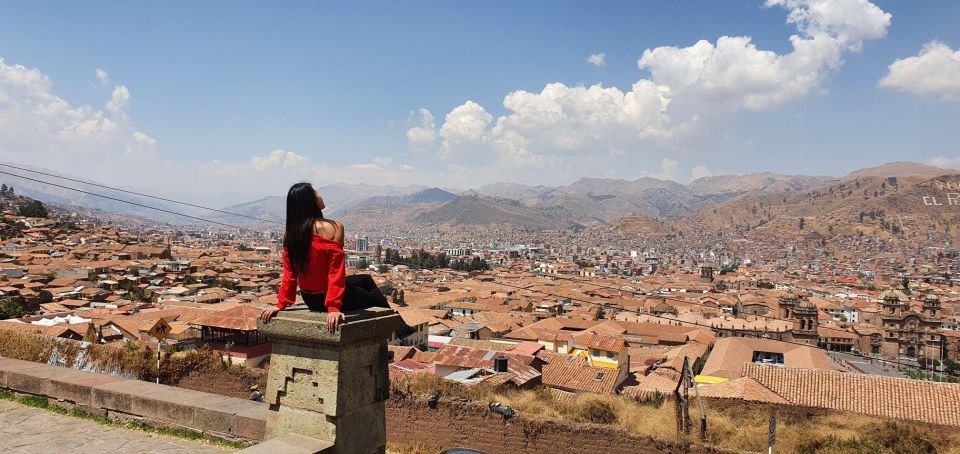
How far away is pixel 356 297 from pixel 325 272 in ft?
0.62

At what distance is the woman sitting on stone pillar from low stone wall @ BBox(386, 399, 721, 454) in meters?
7.25

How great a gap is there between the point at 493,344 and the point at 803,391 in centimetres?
1366

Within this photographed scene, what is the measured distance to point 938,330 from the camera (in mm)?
50219

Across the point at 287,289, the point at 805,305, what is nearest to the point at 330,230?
the point at 287,289

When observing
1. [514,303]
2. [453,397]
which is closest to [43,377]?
[453,397]

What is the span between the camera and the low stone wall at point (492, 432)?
359 inches

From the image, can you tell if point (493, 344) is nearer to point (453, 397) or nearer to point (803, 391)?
point (803, 391)

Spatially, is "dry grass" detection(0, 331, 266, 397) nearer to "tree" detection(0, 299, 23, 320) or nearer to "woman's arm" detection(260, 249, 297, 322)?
"woman's arm" detection(260, 249, 297, 322)

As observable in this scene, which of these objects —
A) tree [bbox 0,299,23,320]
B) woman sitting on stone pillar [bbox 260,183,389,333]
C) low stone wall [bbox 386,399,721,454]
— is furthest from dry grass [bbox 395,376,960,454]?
tree [bbox 0,299,23,320]

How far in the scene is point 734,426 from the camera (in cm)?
1053

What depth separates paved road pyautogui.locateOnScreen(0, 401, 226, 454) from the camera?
3.47m

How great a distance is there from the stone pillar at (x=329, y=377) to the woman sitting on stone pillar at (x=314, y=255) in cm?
8

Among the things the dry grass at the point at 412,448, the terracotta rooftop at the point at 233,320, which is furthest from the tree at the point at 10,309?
the dry grass at the point at 412,448

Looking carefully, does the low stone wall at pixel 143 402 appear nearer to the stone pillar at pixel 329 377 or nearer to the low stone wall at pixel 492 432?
the stone pillar at pixel 329 377
